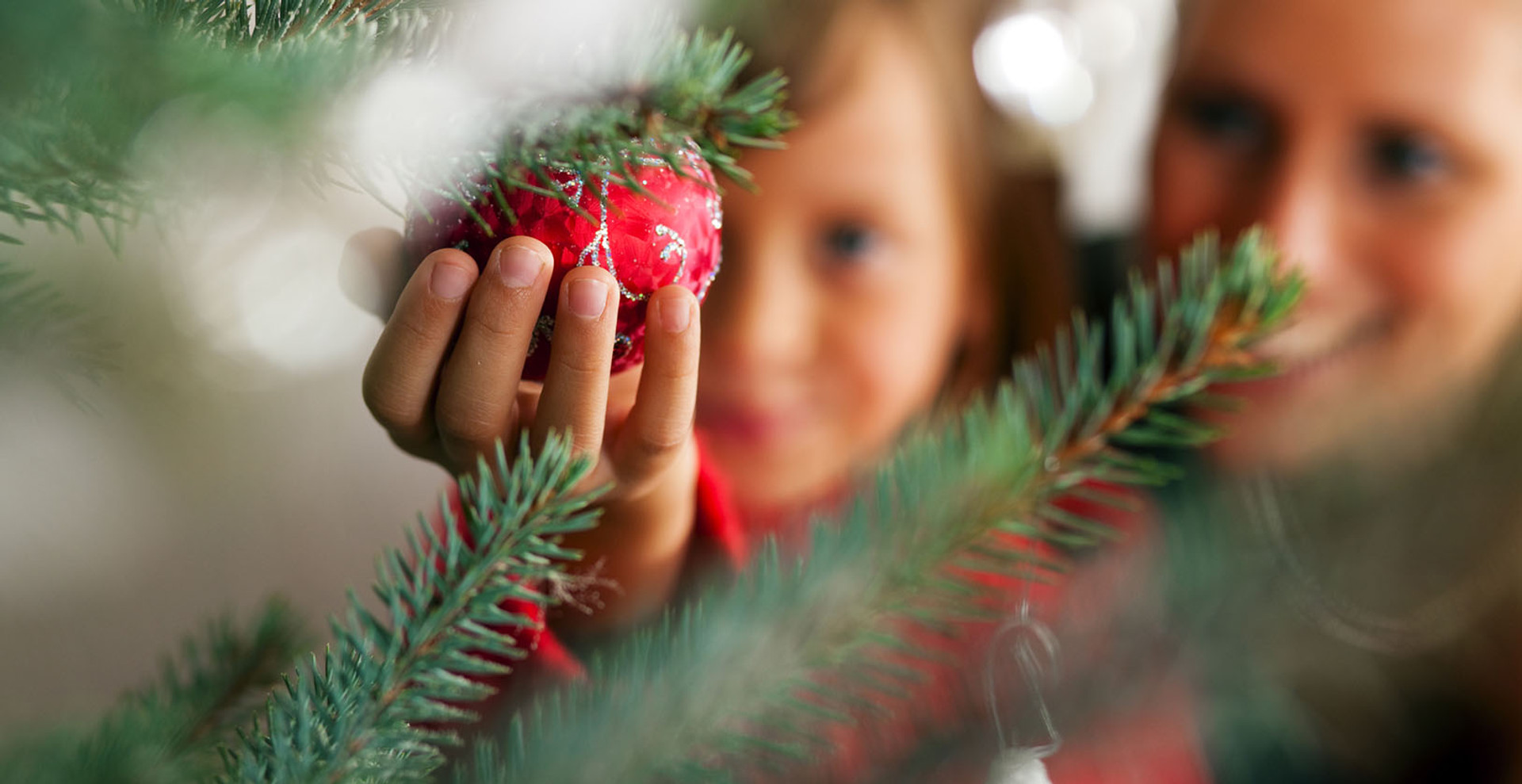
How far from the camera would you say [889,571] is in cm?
22

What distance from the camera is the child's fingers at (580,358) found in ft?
0.72

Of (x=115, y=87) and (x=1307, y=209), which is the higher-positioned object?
(x=1307, y=209)

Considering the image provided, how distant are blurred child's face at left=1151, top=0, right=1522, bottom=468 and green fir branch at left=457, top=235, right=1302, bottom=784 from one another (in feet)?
1.74

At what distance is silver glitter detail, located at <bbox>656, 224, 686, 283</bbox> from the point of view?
246 mm

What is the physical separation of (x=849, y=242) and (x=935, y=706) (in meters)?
0.49

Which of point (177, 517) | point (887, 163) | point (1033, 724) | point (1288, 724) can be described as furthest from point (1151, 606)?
point (177, 517)

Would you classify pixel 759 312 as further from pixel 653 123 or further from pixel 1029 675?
pixel 653 123

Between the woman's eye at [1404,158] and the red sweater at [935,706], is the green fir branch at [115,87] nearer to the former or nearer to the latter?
the red sweater at [935,706]

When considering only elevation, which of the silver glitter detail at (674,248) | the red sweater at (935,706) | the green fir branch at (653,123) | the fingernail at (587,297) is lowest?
the red sweater at (935,706)

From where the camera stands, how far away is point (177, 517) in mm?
744

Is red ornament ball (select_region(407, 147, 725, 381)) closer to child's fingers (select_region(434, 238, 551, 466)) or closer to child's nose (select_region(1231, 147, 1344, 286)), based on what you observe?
child's fingers (select_region(434, 238, 551, 466))

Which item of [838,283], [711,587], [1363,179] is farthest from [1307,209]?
[711,587]

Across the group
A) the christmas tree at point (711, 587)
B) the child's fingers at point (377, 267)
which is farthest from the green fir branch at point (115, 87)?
the child's fingers at point (377, 267)

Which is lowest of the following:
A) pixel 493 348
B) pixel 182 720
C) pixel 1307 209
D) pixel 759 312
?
pixel 182 720
